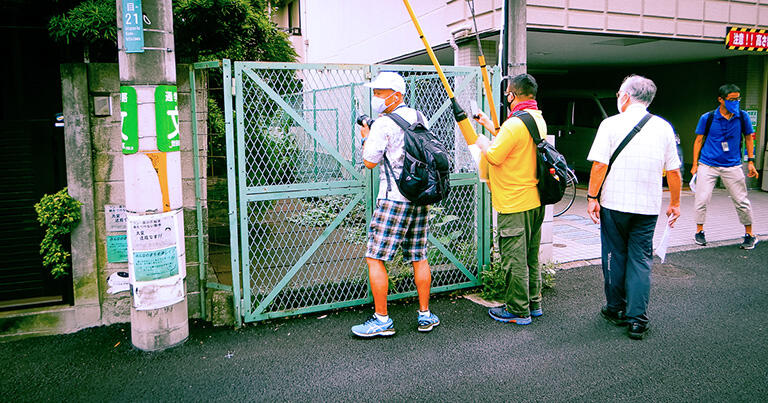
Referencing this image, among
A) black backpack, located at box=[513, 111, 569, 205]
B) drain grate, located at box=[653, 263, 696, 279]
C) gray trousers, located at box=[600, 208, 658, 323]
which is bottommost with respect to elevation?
drain grate, located at box=[653, 263, 696, 279]

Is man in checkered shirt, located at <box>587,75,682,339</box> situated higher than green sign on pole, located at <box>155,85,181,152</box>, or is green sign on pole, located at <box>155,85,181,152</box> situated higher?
green sign on pole, located at <box>155,85,181,152</box>

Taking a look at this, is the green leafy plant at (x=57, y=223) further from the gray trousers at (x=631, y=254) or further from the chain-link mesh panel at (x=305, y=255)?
the gray trousers at (x=631, y=254)

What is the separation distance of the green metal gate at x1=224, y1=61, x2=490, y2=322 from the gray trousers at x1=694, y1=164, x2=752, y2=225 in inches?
132

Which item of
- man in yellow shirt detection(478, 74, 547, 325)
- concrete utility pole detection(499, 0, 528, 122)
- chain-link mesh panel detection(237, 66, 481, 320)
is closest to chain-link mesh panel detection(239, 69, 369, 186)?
chain-link mesh panel detection(237, 66, 481, 320)

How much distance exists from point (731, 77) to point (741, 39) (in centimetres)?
210

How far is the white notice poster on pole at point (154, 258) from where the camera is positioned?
3729 mm

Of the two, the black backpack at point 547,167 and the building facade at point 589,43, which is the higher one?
the building facade at point 589,43

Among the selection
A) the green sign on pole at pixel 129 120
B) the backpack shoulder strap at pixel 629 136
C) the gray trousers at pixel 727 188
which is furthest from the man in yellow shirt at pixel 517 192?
the gray trousers at pixel 727 188

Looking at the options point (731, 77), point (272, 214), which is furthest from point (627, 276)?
point (731, 77)

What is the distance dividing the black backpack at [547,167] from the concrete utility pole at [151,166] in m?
2.61

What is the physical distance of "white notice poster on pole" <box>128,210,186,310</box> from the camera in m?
3.73

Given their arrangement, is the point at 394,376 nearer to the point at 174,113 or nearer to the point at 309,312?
the point at 309,312

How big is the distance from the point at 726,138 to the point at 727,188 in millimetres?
618

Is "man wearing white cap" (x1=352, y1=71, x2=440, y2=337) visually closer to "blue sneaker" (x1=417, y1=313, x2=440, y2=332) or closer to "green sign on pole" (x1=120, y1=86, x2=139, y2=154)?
"blue sneaker" (x1=417, y1=313, x2=440, y2=332)
